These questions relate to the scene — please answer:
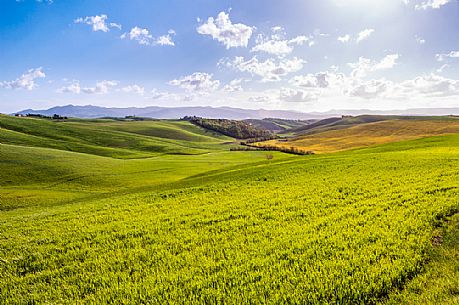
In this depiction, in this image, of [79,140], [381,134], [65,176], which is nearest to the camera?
[65,176]

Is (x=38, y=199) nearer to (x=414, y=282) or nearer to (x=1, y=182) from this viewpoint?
(x=1, y=182)

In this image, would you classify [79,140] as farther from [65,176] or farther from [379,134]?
[379,134]

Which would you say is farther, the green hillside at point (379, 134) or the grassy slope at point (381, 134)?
the grassy slope at point (381, 134)

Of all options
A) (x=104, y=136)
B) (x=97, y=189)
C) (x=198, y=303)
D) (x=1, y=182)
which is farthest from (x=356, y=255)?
(x=104, y=136)

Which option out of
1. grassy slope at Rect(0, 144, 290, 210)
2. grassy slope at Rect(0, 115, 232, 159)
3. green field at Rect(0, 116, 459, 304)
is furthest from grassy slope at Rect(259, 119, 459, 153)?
green field at Rect(0, 116, 459, 304)

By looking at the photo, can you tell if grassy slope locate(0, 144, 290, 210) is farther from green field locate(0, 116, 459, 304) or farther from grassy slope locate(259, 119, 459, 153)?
grassy slope locate(259, 119, 459, 153)

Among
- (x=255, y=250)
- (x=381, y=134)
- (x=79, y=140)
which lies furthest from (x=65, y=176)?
(x=381, y=134)

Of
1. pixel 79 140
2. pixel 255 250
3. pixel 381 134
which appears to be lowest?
pixel 255 250

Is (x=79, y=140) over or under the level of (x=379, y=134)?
under

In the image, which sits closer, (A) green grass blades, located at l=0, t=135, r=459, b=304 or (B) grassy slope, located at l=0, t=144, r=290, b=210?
(A) green grass blades, located at l=0, t=135, r=459, b=304

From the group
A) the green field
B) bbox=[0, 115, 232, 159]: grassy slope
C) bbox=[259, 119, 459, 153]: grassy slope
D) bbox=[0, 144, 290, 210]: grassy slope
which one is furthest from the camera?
bbox=[259, 119, 459, 153]: grassy slope

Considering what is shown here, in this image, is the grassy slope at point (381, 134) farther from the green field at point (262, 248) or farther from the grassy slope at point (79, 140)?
the green field at point (262, 248)

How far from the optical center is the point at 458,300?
20.4ft

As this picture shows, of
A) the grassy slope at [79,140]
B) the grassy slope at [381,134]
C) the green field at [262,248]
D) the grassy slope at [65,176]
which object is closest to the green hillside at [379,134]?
the grassy slope at [381,134]
